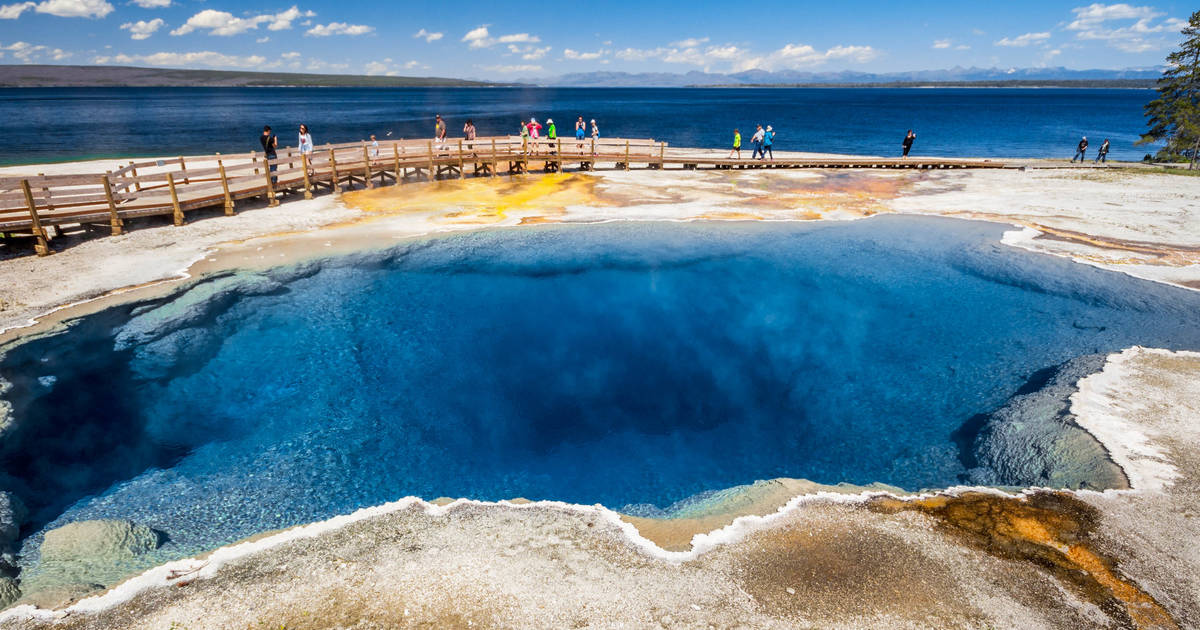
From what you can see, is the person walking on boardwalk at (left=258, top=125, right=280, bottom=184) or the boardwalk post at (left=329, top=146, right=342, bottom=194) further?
the boardwalk post at (left=329, top=146, right=342, bottom=194)

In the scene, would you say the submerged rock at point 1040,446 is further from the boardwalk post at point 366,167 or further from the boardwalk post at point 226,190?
the boardwalk post at point 366,167

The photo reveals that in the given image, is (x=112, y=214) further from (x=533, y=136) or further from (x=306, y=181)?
(x=533, y=136)

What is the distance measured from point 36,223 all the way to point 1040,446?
80.6ft

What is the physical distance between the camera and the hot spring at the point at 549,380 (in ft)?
32.2

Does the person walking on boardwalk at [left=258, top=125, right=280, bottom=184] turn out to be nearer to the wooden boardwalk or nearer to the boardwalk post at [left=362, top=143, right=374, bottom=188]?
the wooden boardwalk

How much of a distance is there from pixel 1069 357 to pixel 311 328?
17.8m

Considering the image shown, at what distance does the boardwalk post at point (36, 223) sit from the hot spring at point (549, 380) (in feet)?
16.9

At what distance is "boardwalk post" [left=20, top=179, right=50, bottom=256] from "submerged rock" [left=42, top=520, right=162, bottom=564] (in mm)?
12554

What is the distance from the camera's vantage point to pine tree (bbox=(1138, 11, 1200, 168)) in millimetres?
37125

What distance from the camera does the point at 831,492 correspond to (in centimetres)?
905

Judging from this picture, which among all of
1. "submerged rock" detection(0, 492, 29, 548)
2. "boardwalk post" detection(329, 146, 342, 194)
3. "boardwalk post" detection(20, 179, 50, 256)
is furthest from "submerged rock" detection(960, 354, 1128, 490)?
"boardwalk post" detection(329, 146, 342, 194)

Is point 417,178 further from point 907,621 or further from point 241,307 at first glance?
point 907,621

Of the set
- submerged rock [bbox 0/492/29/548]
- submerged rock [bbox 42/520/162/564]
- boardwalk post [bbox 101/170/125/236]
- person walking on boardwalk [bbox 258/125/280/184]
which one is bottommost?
submerged rock [bbox 42/520/162/564]

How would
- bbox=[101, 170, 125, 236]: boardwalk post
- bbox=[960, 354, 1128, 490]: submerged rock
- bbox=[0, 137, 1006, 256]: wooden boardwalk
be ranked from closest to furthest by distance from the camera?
bbox=[960, 354, 1128, 490]: submerged rock → bbox=[0, 137, 1006, 256]: wooden boardwalk → bbox=[101, 170, 125, 236]: boardwalk post
